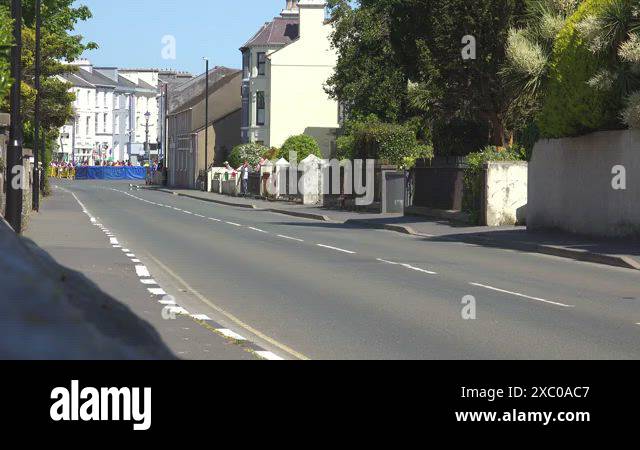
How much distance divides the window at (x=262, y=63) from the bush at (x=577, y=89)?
67.9m

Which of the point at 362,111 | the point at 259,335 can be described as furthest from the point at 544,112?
the point at 362,111

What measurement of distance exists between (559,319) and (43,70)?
4198 centimetres

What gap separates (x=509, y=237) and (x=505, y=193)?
5480 millimetres

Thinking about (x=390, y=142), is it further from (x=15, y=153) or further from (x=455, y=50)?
(x=15, y=153)

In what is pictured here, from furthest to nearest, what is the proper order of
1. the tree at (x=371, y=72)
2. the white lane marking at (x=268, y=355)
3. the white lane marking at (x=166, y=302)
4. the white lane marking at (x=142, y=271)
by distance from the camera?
the tree at (x=371, y=72) < the white lane marking at (x=142, y=271) < the white lane marking at (x=166, y=302) < the white lane marking at (x=268, y=355)

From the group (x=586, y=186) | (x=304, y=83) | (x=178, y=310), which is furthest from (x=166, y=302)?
(x=304, y=83)

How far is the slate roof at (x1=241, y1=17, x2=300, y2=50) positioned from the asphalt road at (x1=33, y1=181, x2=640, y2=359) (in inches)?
2754

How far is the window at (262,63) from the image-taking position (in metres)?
95.7

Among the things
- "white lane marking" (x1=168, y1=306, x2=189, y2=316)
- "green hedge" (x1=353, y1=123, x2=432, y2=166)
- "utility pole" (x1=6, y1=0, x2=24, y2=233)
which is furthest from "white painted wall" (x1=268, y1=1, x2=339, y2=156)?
"white lane marking" (x1=168, y1=306, x2=189, y2=316)

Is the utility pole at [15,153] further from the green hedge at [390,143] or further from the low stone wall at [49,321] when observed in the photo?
the green hedge at [390,143]

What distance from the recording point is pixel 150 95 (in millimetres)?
177875

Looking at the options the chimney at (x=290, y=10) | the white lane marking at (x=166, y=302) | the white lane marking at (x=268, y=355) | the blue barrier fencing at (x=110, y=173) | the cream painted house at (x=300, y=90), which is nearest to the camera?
the white lane marking at (x=268, y=355)

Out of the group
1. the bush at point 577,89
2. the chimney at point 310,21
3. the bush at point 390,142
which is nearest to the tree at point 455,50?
the bush at point 577,89
